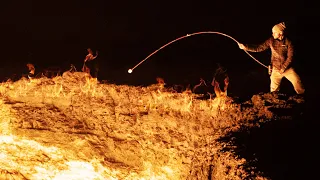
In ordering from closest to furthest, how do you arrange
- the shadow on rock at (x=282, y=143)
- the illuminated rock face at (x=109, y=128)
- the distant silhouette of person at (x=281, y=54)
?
the shadow on rock at (x=282, y=143)
the illuminated rock face at (x=109, y=128)
the distant silhouette of person at (x=281, y=54)

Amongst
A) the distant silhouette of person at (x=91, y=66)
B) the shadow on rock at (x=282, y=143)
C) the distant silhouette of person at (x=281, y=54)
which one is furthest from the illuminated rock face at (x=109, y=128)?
the distant silhouette of person at (x=91, y=66)

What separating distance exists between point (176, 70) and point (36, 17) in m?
7.54

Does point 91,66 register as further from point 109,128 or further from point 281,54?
point 281,54

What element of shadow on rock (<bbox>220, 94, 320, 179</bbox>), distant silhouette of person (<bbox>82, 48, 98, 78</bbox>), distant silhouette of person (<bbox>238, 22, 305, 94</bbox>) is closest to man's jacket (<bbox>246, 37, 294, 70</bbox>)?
distant silhouette of person (<bbox>238, 22, 305, 94</bbox>)

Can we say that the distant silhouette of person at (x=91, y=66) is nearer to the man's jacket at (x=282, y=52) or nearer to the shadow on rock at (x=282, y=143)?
the man's jacket at (x=282, y=52)

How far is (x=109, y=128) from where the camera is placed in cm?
605

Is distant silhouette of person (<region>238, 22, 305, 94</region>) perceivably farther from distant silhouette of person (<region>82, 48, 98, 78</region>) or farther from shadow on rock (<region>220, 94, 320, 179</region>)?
distant silhouette of person (<region>82, 48, 98, 78</region>)

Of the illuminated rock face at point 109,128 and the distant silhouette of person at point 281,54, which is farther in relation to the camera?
the distant silhouette of person at point 281,54

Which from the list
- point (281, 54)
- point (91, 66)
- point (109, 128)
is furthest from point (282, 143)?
point (91, 66)

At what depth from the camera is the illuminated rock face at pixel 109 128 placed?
5402mm

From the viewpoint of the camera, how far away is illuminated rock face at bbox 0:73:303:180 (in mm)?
5402

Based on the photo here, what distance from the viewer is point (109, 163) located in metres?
5.93

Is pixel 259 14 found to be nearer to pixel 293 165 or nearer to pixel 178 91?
pixel 178 91

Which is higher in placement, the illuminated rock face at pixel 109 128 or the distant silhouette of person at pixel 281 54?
the distant silhouette of person at pixel 281 54
